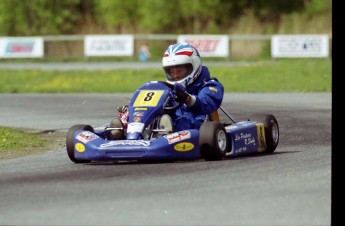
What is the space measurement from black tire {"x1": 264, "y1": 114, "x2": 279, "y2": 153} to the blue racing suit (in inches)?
A: 28.9

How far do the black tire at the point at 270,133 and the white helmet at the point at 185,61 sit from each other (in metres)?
0.93

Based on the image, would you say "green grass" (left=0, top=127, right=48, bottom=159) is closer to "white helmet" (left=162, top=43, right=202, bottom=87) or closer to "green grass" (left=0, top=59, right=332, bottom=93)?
"white helmet" (left=162, top=43, right=202, bottom=87)

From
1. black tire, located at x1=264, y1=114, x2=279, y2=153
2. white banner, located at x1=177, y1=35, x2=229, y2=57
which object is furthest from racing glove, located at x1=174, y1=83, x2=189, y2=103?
white banner, located at x1=177, y1=35, x2=229, y2=57

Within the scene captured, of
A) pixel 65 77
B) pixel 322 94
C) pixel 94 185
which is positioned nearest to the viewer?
pixel 94 185

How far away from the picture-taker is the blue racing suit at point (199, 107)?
1074 centimetres

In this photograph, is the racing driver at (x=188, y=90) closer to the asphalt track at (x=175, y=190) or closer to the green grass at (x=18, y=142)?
the asphalt track at (x=175, y=190)

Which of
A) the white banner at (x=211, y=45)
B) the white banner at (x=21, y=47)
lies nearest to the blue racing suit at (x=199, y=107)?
the white banner at (x=211, y=45)

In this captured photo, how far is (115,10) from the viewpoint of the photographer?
5434 centimetres

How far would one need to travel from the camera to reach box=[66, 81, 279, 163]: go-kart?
10094 millimetres

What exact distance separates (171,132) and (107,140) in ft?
1.93

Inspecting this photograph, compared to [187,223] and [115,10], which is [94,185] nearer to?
[187,223]

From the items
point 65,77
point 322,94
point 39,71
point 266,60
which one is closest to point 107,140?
point 322,94
